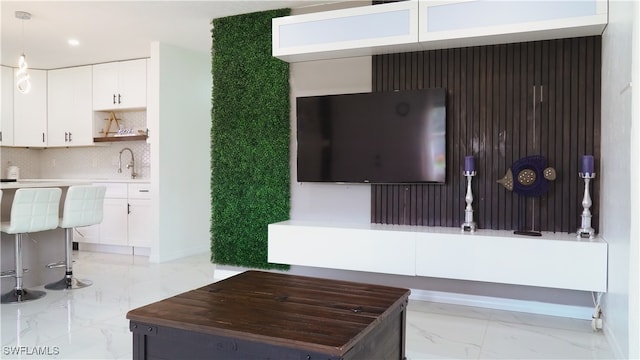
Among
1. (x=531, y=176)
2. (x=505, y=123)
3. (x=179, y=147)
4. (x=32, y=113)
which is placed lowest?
(x=531, y=176)

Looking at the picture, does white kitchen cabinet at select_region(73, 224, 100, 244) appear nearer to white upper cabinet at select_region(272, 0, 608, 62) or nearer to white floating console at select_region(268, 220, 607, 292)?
white floating console at select_region(268, 220, 607, 292)

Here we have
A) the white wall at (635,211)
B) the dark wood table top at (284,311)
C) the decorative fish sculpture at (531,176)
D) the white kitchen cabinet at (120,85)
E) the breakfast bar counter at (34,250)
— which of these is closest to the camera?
the dark wood table top at (284,311)

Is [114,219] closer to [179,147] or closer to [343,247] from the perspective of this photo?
[179,147]

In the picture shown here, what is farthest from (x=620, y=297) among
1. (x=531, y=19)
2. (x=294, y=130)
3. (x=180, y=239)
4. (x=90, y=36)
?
(x=90, y=36)

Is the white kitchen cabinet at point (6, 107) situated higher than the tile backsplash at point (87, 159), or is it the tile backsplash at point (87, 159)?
the white kitchen cabinet at point (6, 107)

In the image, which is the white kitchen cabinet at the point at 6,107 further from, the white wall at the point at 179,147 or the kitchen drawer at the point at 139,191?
the white wall at the point at 179,147

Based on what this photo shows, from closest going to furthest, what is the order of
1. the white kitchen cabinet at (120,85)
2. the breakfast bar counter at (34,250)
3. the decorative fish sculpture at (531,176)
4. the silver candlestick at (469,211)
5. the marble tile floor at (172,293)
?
the marble tile floor at (172,293) < the decorative fish sculpture at (531,176) < the silver candlestick at (469,211) < the breakfast bar counter at (34,250) < the white kitchen cabinet at (120,85)

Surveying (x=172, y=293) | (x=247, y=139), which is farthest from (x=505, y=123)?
(x=172, y=293)

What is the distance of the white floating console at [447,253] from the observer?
3.15 m

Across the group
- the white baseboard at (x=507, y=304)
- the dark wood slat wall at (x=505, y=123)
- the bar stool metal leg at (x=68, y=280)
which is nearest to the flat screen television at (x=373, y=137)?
the dark wood slat wall at (x=505, y=123)

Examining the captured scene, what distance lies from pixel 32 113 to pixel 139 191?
2.43 meters

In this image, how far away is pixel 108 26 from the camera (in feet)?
16.3

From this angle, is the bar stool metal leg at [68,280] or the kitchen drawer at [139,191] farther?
the kitchen drawer at [139,191]

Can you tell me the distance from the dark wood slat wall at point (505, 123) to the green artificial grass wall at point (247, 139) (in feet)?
3.23
